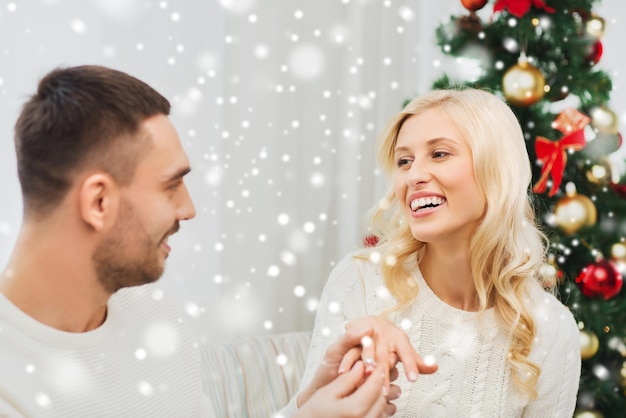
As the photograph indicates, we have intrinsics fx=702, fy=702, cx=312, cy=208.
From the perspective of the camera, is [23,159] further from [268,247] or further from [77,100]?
[268,247]

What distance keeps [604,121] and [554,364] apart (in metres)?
0.86

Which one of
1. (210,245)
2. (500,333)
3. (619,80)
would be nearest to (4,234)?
(210,245)

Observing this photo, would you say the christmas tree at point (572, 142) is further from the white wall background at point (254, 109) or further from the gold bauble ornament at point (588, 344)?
the white wall background at point (254, 109)

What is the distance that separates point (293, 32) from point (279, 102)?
0.29 m

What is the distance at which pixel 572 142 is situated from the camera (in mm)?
2207

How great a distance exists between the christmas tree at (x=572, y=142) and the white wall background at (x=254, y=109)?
0.37m

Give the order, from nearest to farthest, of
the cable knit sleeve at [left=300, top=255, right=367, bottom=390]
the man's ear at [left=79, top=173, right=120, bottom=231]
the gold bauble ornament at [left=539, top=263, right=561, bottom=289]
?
the man's ear at [left=79, top=173, right=120, bottom=231]
the cable knit sleeve at [left=300, top=255, right=367, bottom=390]
the gold bauble ornament at [left=539, top=263, right=561, bottom=289]

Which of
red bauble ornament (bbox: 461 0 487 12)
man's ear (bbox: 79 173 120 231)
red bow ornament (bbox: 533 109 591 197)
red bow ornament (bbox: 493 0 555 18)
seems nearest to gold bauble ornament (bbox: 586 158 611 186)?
red bow ornament (bbox: 533 109 591 197)

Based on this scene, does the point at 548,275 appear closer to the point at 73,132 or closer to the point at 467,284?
the point at 467,284

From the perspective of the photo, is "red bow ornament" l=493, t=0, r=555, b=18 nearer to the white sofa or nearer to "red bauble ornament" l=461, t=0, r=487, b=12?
"red bauble ornament" l=461, t=0, r=487, b=12

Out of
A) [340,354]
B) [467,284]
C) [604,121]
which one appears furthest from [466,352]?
[604,121]

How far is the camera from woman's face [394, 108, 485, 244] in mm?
1753

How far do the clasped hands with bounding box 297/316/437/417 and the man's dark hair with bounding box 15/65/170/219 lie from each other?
54 cm

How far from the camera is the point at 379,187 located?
3070mm
